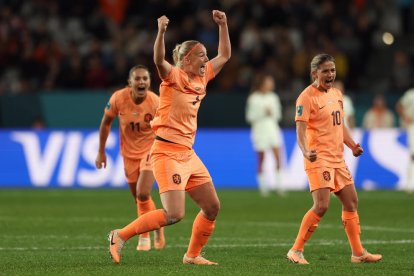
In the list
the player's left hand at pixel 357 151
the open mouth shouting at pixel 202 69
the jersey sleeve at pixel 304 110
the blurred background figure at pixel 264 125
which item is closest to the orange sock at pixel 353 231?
the player's left hand at pixel 357 151

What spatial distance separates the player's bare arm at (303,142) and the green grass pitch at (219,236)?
3.55 ft

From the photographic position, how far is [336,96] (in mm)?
11930

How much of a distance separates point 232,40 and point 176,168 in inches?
702

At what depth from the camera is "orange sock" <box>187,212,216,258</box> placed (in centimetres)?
1128

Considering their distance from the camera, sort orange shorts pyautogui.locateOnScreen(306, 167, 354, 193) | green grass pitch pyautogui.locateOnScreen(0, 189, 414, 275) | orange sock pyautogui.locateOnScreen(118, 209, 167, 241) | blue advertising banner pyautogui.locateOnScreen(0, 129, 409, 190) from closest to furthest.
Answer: green grass pitch pyautogui.locateOnScreen(0, 189, 414, 275), orange sock pyautogui.locateOnScreen(118, 209, 167, 241), orange shorts pyautogui.locateOnScreen(306, 167, 354, 193), blue advertising banner pyautogui.locateOnScreen(0, 129, 409, 190)

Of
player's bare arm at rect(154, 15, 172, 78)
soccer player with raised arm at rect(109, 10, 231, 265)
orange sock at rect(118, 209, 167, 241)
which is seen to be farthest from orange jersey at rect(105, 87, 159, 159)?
player's bare arm at rect(154, 15, 172, 78)

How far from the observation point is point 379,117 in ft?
81.7

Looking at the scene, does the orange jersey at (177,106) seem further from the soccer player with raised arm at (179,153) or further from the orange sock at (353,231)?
the orange sock at (353,231)

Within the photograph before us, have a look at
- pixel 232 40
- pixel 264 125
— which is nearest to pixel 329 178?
pixel 264 125

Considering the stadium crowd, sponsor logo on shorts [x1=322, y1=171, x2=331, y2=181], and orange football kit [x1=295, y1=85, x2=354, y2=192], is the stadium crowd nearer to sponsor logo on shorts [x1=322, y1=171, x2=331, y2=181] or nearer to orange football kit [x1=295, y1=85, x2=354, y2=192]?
orange football kit [x1=295, y1=85, x2=354, y2=192]

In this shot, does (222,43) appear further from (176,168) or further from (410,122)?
(410,122)

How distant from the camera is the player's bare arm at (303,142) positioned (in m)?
11.2

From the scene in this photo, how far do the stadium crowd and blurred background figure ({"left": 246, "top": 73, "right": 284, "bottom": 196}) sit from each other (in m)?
3.32

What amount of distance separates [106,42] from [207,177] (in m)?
18.6
